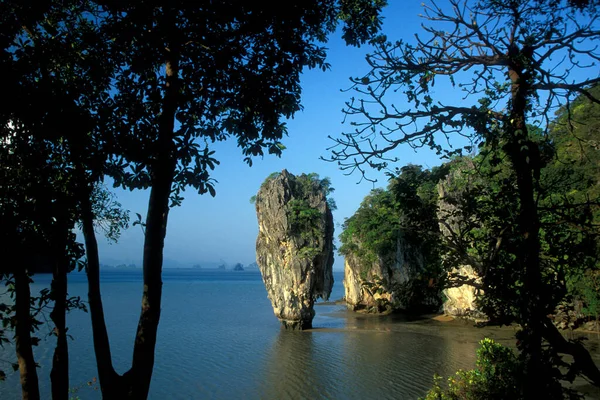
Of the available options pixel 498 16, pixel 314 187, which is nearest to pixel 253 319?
pixel 314 187

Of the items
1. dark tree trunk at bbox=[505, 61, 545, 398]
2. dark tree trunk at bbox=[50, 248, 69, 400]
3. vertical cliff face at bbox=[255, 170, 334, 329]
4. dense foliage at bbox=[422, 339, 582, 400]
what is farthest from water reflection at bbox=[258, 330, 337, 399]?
dark tree trunk at bbox=[505, 61, 545, 398]

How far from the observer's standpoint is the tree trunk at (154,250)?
3865 mm

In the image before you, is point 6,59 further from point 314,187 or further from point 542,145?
point 314,187

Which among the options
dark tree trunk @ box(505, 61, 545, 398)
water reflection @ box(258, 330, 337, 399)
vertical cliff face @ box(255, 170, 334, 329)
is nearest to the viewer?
dark tree trunk @ box(505, 61, 545, 398)

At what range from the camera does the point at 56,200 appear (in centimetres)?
482

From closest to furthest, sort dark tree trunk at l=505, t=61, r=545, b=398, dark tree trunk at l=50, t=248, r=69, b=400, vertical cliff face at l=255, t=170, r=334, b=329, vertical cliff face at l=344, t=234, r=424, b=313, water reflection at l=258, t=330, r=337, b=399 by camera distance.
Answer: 1. dark tree trunk at l=505, t=61, r=545, b=398
2. dark tree trunk at l=50, t=248, r=69, b=400
3. water reflection at l=258, t=330, r=337, b=399
4. vertical cliff face at l=255, t=170, r=334, b=329
5. vertical cliff face at l=344, t=234, r=424, b=313

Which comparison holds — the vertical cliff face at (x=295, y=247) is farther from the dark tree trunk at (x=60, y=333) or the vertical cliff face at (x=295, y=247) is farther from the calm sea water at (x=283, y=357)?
the dark tree trunk at (x=60, y=333)

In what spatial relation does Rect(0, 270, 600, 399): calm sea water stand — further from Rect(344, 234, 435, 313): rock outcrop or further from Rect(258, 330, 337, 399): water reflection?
Rect(344, 234, 435, 313): rock outcrop

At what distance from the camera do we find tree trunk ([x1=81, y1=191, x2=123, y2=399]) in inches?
150

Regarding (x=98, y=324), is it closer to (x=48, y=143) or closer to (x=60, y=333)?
(x=60, y=333)

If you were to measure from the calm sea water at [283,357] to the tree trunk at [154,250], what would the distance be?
328 inches

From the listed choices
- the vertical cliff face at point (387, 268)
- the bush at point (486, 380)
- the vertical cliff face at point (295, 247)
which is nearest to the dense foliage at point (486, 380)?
the bush at point (486, 380)

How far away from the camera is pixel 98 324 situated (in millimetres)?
Answer: 4043

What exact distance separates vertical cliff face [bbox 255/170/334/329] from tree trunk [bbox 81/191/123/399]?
24580 millimetres
